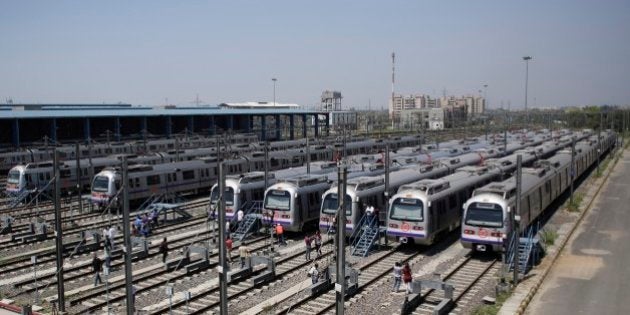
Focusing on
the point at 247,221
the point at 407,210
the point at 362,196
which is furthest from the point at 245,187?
the point at 407,210

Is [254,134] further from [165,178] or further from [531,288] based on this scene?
[531,288]

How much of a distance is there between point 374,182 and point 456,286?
8534 millimetres

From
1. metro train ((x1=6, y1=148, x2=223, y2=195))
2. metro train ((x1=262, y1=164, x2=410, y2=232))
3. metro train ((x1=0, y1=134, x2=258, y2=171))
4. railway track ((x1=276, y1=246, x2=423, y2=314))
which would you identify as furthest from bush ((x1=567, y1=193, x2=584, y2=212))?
metro train ((x1=0, y1=134, x2=258, y2=171))

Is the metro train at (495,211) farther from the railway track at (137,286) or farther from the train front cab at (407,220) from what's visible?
the railway track at (137,286)

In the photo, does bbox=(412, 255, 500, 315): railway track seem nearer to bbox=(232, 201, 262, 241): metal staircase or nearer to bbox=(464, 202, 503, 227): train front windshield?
bbox=(464, 202, 503, 227): train front windshield

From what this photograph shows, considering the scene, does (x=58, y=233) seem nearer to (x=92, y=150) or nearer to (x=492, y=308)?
(x=492, y=308)

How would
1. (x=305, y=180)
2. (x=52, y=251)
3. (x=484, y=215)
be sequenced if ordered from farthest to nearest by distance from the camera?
(x=305, y=180), (x=52, y=251), (x=484, y=215)

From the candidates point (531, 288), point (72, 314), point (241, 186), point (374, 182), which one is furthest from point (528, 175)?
point (72, 314)

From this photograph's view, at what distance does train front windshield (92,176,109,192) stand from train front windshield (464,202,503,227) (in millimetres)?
22686

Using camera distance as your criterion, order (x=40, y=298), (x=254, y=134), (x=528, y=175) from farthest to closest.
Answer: (x=254, y=134) → (x=528, y=175) → (x=40, y=298)

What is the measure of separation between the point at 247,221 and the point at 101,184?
1257 centimetres

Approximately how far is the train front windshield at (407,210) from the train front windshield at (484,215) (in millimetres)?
1953

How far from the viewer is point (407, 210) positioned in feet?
83.2

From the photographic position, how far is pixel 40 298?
20.4 metres
